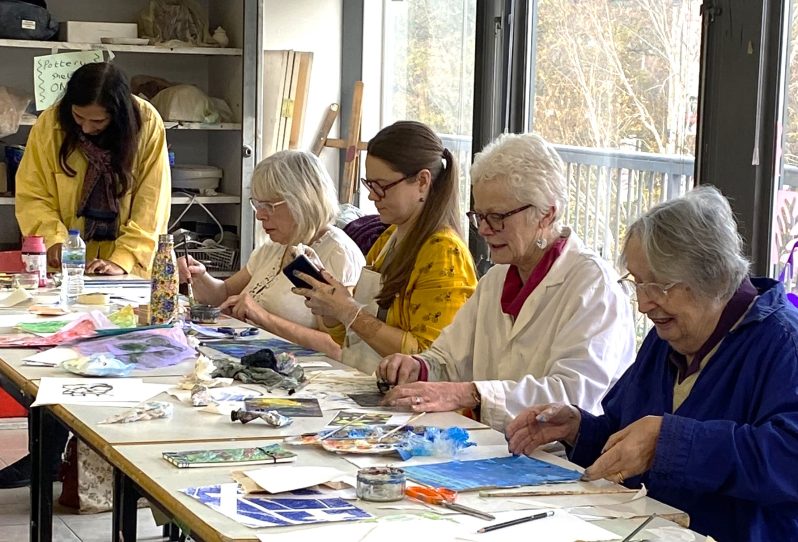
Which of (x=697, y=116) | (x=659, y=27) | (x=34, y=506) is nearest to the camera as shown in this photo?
(x=34, y=506)

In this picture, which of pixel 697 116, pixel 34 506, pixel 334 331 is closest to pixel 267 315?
pixel 334 331

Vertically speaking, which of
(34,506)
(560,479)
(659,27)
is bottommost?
(34,506)

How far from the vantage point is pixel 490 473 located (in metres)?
2.15

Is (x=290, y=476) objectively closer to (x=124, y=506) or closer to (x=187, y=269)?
(x=124, y=506)

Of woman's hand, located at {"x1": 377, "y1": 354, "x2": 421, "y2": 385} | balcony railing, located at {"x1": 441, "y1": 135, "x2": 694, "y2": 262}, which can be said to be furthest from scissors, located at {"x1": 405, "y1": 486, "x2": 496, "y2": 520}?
balcony railing, located at {"x1": 441, "y1": 135, "x2": 694, "y2": 262}

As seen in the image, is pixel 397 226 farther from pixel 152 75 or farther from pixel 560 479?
pixel 152 75

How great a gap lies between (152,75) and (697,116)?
3704mm

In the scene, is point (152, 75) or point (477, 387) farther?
point (152, 75)

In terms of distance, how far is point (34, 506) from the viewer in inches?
126

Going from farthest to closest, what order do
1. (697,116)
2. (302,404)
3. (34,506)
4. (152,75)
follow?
1. (152,75)
2. (697,116)
3. (34,506)
4. (302,404)

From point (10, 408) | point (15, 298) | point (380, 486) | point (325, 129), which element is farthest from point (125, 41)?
point (380, 486)

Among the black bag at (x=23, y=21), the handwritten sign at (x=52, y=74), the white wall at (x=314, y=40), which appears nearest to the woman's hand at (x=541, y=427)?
the handwritten sign at (x=52, y=74)

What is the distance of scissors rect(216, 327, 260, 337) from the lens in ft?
11.7

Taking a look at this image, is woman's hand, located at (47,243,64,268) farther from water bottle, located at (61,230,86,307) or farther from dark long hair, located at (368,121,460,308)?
dark long hair, located at (368,121,460,308)
